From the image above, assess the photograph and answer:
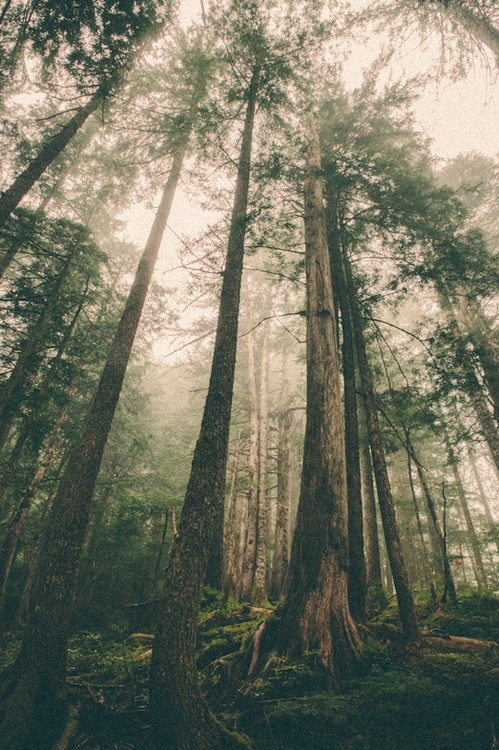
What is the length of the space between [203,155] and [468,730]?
35.6 feet

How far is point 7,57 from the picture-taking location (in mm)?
9273

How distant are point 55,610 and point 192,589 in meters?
2.62

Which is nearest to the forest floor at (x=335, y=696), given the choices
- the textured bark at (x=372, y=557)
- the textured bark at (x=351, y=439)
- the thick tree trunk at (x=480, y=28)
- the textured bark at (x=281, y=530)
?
the textured bark at (x=351, y=439)

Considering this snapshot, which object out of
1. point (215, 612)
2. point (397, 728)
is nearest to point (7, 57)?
point (215, 612)

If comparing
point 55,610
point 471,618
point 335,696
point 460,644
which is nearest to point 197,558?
point 335,696

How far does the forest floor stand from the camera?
3.18 metres

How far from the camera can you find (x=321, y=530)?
532cm

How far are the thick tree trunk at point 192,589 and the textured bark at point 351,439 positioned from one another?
10.7 ft

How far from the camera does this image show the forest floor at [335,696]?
318cm

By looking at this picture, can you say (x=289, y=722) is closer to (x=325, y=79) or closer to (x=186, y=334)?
(x=186, y=334)

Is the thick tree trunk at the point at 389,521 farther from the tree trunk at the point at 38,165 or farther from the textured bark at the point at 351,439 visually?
the tree trunk at the point at 38,165

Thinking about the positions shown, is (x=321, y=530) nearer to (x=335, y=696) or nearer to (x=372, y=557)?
(x=335, y=696)

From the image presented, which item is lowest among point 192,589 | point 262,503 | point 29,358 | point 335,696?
point 335,696

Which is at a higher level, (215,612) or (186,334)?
(186,334)
